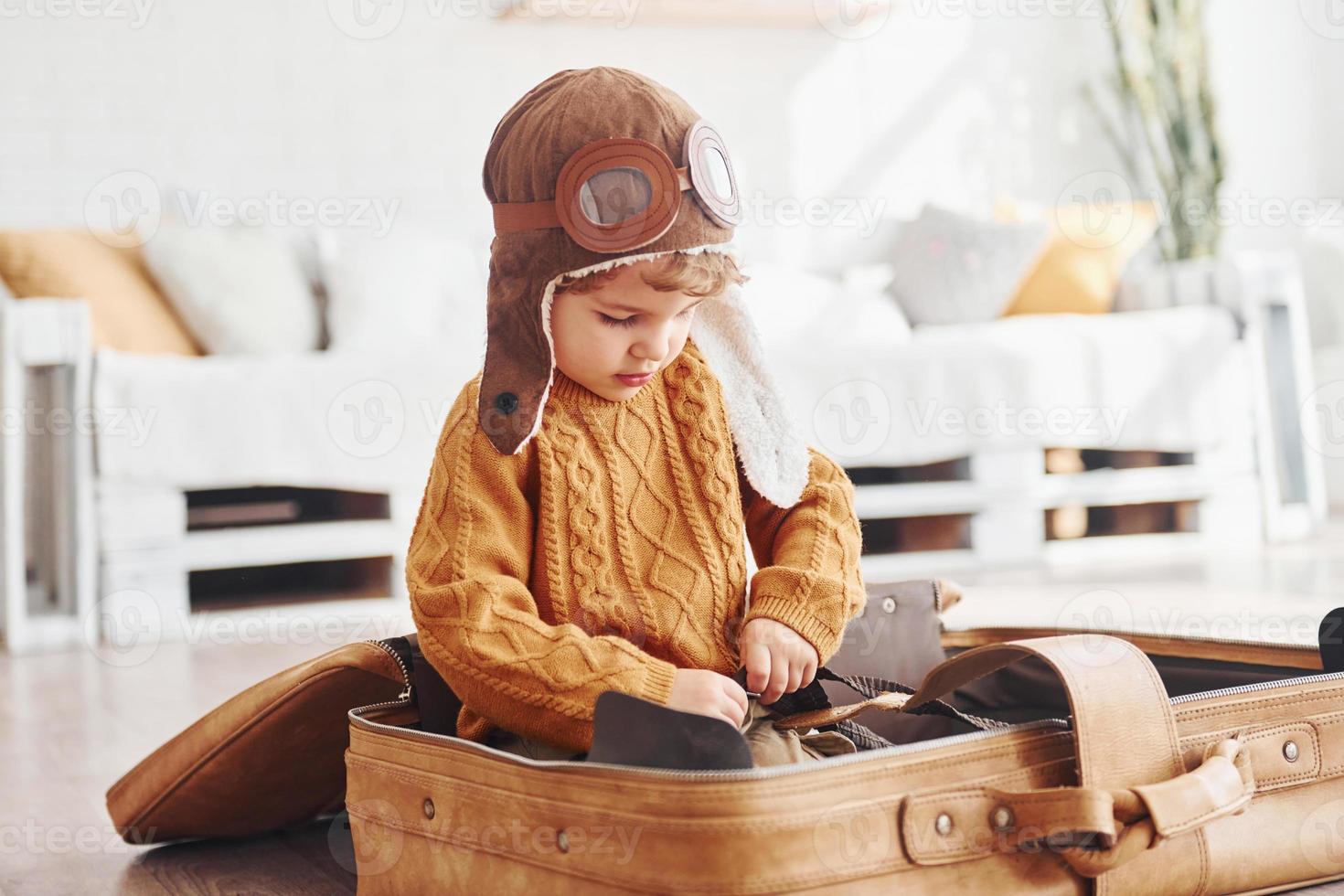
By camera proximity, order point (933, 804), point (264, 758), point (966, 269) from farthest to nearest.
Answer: point (966, 269), point (264, 758), point (933, 804)

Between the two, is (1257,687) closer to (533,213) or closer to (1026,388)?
(533,213)

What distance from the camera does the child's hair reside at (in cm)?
97

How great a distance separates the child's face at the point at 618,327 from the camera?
0.98m

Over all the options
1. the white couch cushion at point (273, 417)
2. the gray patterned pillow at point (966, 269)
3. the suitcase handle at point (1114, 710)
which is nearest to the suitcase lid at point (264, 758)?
the suitcase handle at point (1114, 710)

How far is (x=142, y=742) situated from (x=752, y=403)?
98cm

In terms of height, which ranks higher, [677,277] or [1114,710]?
[677,277]

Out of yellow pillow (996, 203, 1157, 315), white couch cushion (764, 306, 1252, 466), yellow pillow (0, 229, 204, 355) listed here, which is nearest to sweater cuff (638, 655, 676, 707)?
white couch cushion (764, 306, 1252, 466)

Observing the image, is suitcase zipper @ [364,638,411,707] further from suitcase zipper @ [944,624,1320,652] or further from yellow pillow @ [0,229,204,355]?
yellow pillow @ [0,229,204,355]

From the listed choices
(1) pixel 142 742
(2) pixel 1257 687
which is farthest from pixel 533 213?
(1) pixel 142 742

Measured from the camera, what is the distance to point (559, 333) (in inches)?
39.6

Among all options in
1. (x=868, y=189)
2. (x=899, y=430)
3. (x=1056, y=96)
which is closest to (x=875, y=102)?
(x=868, y=189)

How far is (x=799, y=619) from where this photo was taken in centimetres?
101

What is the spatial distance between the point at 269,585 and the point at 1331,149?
3.45 metres

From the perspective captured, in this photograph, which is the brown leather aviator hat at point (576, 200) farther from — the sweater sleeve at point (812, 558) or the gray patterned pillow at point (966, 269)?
the gray patterned pillow at point (966, 269)
